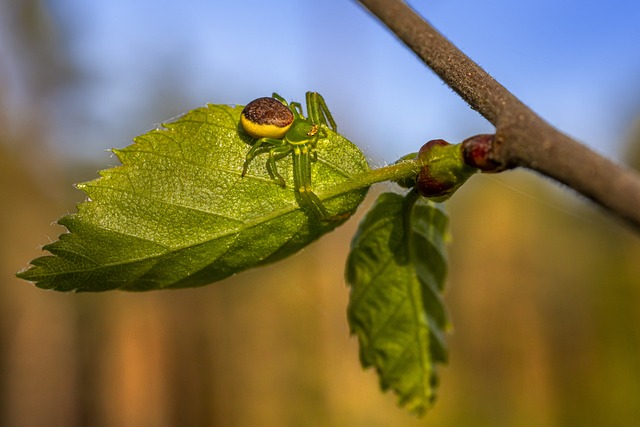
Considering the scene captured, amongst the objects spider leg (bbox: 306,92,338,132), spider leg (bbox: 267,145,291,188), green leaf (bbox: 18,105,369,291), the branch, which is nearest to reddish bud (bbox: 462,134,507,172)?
the branch

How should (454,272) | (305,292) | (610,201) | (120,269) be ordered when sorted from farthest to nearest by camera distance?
1. (454,272)
2. (305,292)
3. (120,269)
4. (610,201)

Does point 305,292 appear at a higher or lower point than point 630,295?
higher

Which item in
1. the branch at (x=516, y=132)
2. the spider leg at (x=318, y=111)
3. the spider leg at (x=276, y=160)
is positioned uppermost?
the spider leg at (x=318, y=111)

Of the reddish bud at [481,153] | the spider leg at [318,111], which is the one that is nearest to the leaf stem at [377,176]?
the reddish bud at [481,153]

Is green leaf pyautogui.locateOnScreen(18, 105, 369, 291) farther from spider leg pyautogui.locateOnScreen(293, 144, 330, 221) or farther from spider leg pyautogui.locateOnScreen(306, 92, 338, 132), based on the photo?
spider leg pyautogui.locateOnScreen(306, 92, 338, 132)

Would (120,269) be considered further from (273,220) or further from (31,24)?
(31,24)

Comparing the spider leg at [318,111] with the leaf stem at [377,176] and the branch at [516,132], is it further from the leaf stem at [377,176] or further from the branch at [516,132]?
the branch at [516,132]

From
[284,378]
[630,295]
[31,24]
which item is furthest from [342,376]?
[31,24]
